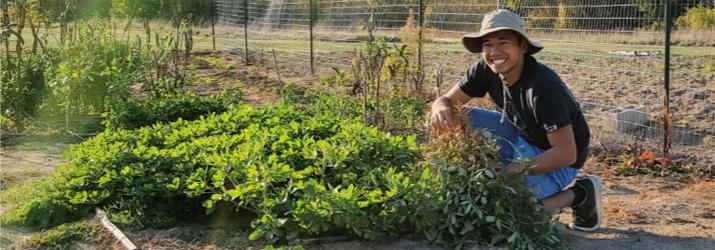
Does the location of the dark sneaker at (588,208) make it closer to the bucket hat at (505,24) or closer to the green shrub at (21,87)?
the bucket hat at (505,24)

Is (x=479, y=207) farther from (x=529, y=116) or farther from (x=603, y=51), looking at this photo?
(x=603, y=51)

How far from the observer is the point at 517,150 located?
12.3ft

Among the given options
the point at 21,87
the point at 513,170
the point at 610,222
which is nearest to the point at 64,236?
the point at 513,170

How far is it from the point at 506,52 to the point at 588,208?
928mm

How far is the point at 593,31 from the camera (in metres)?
7.88

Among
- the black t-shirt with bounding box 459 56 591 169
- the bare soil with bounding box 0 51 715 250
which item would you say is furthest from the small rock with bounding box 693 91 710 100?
the black t-shirt with bounding box 459 56 591 169

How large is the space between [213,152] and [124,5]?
17196 millimetres

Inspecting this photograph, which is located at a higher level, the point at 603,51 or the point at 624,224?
the point at 603,51

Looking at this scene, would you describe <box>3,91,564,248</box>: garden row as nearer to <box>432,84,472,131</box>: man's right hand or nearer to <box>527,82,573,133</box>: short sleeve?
<box>432,84,472,131</box>: man's right hand

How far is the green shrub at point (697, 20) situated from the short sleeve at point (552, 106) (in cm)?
679

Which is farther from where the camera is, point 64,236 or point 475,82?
point 475,82

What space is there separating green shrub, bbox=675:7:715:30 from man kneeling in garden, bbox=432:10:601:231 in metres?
6.47

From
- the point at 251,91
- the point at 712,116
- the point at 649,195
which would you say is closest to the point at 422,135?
the point at 649,195

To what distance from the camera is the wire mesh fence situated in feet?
23.8
